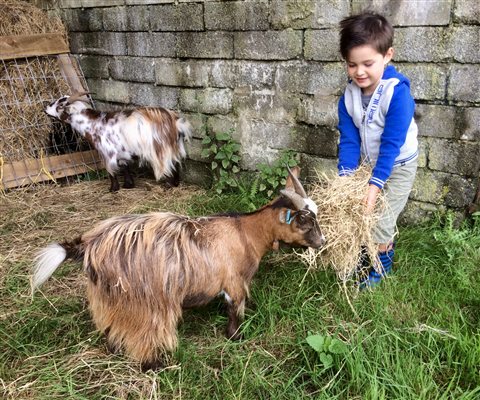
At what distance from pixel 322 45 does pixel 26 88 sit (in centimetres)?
399

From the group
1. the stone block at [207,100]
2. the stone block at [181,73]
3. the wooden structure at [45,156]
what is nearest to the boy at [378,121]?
the stone block at [207,100]

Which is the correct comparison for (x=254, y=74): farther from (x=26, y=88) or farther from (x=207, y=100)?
(x=26, y=88)

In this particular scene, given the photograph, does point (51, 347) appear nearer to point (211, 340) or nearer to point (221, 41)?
point (211, 340)

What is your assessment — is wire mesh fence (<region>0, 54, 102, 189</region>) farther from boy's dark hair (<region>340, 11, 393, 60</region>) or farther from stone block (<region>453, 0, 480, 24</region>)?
stone block (<region>453, 0, 480, 24</region>)

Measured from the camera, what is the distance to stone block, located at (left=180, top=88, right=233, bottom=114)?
15.0 feet

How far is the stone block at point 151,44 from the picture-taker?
15.8 ft

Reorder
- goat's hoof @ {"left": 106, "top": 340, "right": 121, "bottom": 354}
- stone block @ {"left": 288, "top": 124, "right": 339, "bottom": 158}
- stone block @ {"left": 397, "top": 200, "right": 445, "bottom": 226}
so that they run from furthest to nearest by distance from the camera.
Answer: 1. stone block @ {"left": 288, "top": 124, "right": 339, "bottom": 158}
2. stone block @ {"left": 397, "top": 200, "right": 445, "bottom": 226}
3. goat's hoof @ {"left": 106, "top": 340, "right": 121, "bottom": 354}

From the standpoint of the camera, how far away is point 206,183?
509 centimetres

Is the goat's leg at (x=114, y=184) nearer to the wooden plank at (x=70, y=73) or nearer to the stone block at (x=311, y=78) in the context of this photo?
the wooden plank at (x=70, y=73)

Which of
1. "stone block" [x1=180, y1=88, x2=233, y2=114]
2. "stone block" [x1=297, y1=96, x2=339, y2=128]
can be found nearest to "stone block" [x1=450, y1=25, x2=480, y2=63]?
"stone block" [x1=297, y1=96, x2=339, y2=128]

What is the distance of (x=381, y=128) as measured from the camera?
2.75m

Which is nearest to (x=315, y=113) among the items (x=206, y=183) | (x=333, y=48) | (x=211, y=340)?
(x=333, y=48)

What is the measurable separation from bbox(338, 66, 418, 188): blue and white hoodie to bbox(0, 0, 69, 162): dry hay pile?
168 inches

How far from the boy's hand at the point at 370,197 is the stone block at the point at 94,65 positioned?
4.19 metres
